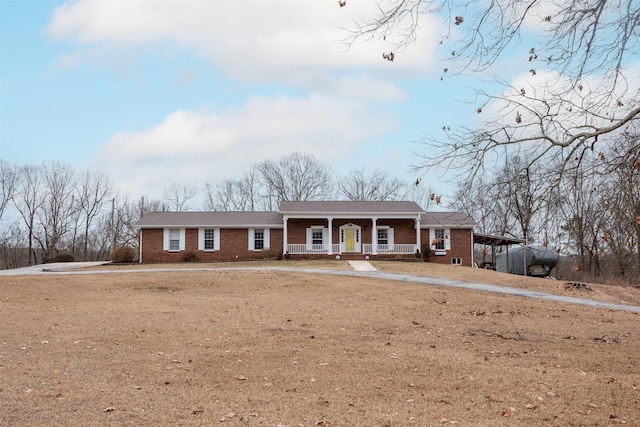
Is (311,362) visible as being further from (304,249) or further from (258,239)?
(258,239)

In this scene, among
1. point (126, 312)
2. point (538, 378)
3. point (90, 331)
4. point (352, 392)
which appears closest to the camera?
point (352, 392)

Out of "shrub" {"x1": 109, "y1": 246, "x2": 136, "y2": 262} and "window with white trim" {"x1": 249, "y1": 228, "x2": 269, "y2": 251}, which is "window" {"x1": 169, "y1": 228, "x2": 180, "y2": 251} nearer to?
"shrub" {"x1": 109, "y1": 246, "x2": 136, "y2": 262}

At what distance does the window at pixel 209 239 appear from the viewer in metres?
37.2

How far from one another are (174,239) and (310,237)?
28.9 feet

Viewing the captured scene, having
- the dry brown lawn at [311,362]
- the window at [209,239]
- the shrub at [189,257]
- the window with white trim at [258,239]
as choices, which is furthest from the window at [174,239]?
the dry brown lawn at [311,362]

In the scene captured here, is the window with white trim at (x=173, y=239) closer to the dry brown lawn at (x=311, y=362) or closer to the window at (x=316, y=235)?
the window at (x=316, y=235)

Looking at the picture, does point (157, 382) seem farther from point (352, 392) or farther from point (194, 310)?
point (194, 310)

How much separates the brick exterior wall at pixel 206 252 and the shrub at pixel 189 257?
139mm

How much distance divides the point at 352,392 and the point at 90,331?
6282 millimetres

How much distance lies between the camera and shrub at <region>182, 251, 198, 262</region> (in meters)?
36.4

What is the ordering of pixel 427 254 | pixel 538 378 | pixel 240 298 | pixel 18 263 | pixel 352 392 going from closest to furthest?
1. pixel 352 392
2. pixel 538 378
3. pixel 240 298
4. pixel 427 254
5. pixel 18 263

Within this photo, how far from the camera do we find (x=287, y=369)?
8.46 m

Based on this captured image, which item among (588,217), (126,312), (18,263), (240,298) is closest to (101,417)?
(588,217)

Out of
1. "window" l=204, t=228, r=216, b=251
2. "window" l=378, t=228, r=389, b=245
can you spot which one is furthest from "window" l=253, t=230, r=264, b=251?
"window" l=378, t=228, r=389, b=245
